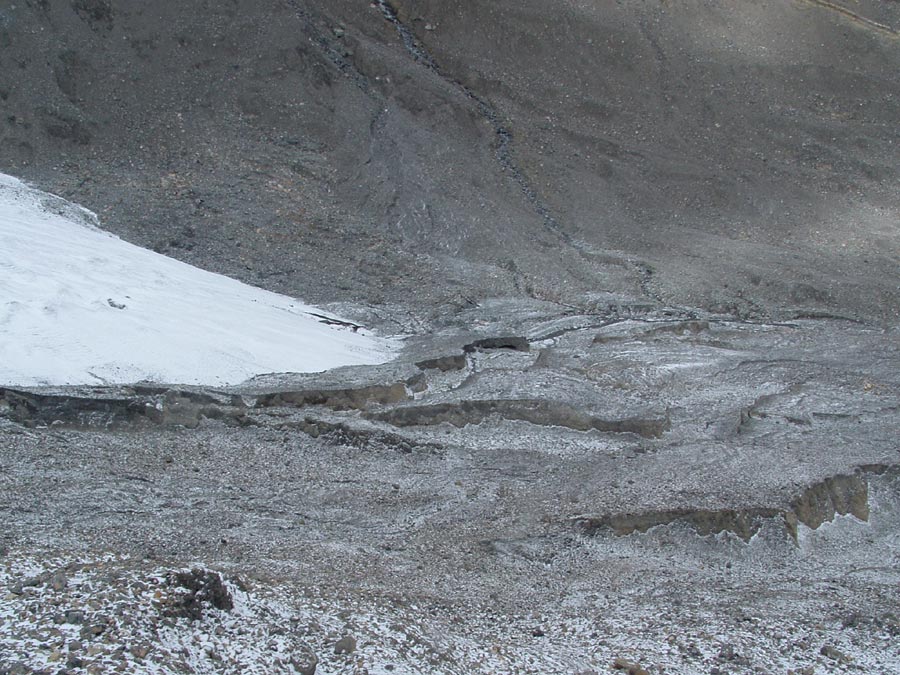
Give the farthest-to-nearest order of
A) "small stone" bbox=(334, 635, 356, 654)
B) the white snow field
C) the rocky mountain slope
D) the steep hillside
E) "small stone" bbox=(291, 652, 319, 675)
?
the steep hillside < the white snow field < the rocky mountain slope < "small stone" bbox=(334, 635, 356, 654) < "small stone" bbox=(291, 652, 319, 675)

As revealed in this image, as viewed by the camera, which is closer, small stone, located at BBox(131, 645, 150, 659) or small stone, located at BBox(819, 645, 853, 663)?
A: small stone, located at BBox(131, 645, 150, 659)

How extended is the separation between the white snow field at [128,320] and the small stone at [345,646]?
359cm

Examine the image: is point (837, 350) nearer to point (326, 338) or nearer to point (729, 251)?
point (729, 251)

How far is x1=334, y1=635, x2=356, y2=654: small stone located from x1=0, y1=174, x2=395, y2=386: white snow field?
3587mm

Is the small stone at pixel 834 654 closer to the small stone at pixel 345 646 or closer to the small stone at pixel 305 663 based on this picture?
the small stone at pixel 345 646

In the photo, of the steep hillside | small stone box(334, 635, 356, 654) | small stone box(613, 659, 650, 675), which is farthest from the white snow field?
small stone box(613, 659, 650, 675)

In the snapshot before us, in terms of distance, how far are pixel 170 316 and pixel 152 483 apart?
2.76 meters

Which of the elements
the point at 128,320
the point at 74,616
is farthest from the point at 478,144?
the point at 74,616

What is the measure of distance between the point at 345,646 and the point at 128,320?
4.53 meters

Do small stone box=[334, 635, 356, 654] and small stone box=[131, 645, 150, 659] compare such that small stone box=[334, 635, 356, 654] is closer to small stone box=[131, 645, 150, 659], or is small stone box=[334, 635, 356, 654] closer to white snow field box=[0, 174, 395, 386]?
small stone box=[131, 645, 150, 659]

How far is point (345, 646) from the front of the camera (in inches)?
167

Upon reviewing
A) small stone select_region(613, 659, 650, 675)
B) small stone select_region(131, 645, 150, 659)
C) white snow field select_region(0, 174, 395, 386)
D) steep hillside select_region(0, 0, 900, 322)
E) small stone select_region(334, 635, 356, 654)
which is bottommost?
small stone select_region(131, 645, 150, 659)

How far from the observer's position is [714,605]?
17.0 ft

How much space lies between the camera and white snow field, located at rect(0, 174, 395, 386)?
7.00 meters
